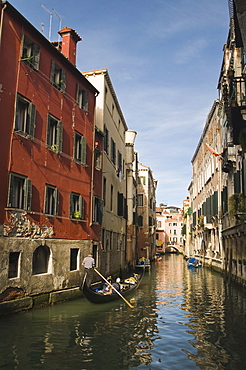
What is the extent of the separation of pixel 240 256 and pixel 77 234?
358 inches

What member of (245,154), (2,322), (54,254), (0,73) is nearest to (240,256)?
(245,154)

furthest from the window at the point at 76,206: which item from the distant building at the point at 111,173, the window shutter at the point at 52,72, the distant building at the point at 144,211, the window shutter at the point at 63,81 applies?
the distant building at the point at 144,211

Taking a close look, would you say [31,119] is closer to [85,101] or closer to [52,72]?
[52,72]

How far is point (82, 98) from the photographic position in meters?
15.2

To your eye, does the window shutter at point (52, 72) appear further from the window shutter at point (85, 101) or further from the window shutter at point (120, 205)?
the window shutter at point (120, 205)

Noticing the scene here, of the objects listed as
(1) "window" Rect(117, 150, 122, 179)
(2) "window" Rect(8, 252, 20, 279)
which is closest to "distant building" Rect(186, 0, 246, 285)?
(1) "window" Rect(117, 150, 122, 179)

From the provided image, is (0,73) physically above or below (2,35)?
below

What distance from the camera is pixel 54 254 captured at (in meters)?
12.2

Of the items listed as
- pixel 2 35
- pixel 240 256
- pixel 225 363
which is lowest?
pixel 225 363

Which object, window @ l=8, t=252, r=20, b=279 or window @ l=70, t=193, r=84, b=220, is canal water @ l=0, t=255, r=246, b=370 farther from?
window @ l=70, t=193, r=84, b=220

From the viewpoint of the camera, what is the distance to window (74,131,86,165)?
14.4 meters

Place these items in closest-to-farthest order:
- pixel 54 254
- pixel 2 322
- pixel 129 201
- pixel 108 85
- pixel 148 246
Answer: pixel 2 322
pixel 54 254
pixel 108 85
pixel 129 201
pixel 148 246

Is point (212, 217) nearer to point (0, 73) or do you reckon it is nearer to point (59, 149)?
point (59, 149)

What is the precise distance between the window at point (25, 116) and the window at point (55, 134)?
1143 millimetres
